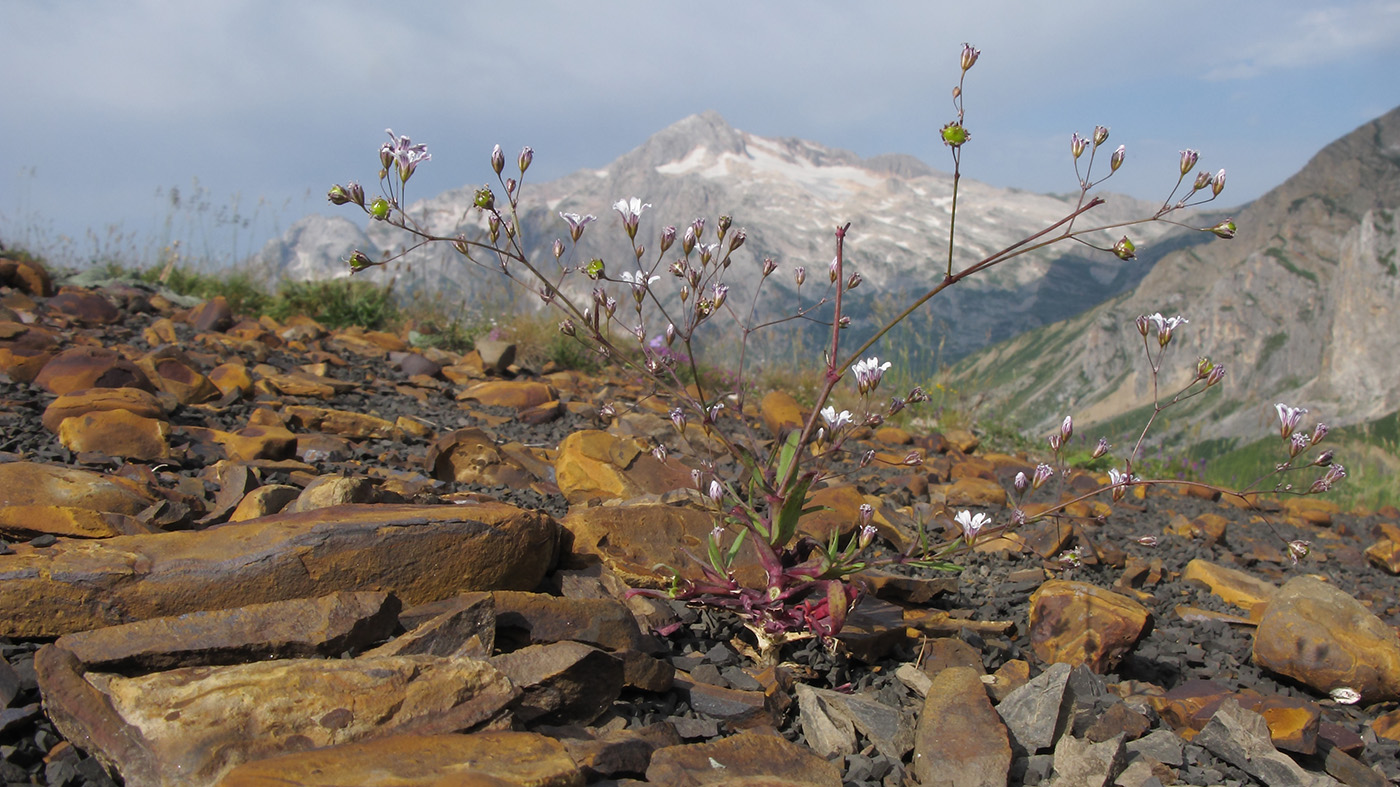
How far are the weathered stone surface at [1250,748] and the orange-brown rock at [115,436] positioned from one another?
4101 mm

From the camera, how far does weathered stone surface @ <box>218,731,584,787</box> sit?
140cm

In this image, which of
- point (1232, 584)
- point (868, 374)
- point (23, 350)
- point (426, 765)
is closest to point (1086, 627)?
point (868, 374)

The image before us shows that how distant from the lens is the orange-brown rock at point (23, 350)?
441cm

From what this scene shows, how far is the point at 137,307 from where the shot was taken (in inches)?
293

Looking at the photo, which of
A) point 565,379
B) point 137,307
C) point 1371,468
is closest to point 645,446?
point 565,379

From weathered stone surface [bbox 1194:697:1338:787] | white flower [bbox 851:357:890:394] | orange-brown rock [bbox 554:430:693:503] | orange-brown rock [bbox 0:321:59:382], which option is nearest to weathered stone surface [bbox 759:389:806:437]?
orange-brown rock [bbox 554:430:693:503]

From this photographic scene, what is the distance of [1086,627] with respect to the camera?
9.39 feet

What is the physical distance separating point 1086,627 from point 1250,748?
646mm

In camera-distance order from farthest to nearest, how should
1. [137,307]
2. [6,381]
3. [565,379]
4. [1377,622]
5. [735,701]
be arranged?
1. [565,379]
2. [137,307]
3. [6,381]
4. [1377,622]
5. [735,701]

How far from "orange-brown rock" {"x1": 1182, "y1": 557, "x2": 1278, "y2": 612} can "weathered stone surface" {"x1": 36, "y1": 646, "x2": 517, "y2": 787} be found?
374 cm

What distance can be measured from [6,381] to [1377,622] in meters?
6.50

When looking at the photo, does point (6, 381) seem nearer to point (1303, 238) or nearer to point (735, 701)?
point (735, 701)

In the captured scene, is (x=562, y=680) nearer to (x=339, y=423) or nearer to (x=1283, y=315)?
(x=339, y=423)

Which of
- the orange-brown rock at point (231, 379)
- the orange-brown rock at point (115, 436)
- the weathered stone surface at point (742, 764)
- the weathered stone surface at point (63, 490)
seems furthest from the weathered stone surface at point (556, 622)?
the orange-brown rock at point (231, 379)
